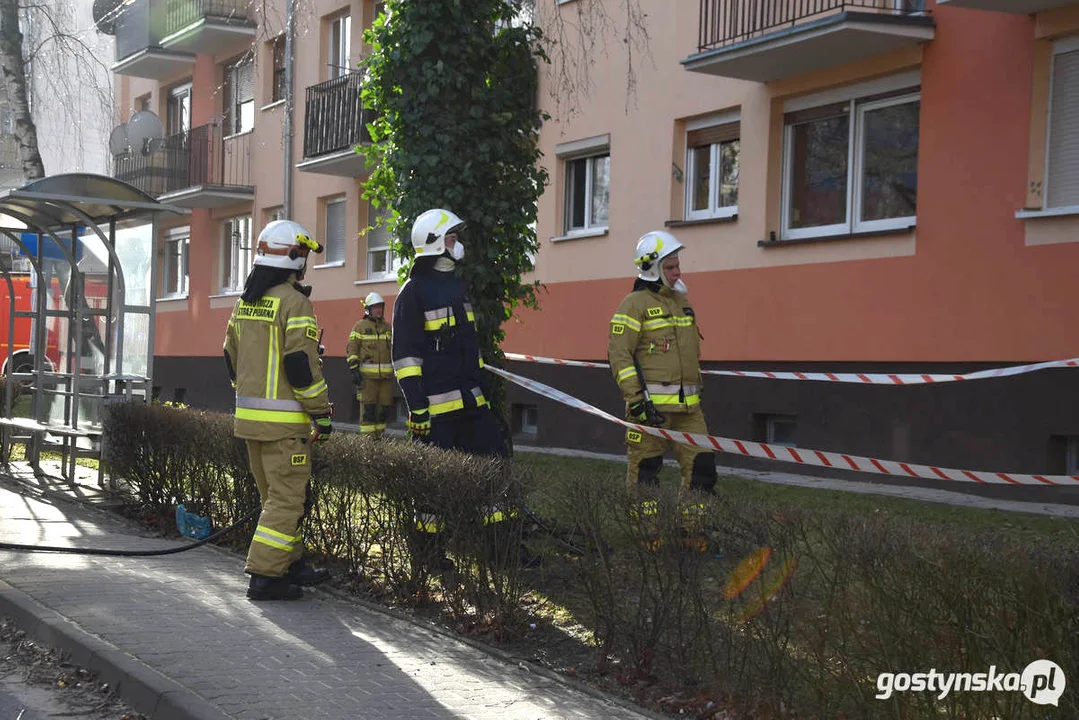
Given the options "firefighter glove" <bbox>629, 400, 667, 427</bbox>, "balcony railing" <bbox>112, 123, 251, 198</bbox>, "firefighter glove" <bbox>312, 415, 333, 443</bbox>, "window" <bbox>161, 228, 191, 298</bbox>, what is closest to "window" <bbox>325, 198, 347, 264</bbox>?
"balcony railing" <bbox>112, 123, 251, 198</bbox>

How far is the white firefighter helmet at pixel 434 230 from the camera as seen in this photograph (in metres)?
7.58

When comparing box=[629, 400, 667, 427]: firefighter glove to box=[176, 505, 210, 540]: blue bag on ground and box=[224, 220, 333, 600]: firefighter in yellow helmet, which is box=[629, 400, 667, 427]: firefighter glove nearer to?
box=[224, 220, 333, 600]: firefighter in yellow helmet

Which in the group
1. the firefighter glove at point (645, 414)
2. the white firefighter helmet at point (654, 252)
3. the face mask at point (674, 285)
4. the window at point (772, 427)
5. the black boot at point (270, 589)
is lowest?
the black boot at point (270, 589)

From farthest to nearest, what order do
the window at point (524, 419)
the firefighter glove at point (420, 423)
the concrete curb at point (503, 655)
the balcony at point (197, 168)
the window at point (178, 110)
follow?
the window at point (178, 110)
the balcony at point (197, 168)
the window at point (524, 419)
the firefighter glove at point (420, 423)
the concrete curb at point (503, 655)

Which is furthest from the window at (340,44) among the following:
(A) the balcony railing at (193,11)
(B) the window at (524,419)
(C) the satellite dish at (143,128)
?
(B) the window at (524,419)

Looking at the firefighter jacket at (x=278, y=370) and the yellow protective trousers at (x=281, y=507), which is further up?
the firefighter jacket at (x=278, y=370)

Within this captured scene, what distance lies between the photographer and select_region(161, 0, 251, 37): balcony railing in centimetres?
2700

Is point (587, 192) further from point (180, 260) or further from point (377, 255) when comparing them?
point (180, 260)

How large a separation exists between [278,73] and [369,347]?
12.2 meters

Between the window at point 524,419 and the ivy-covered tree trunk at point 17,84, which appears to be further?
the window at point 524,419

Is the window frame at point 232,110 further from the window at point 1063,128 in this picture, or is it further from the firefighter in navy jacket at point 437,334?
the firefighter in navy jacket at point 437,334

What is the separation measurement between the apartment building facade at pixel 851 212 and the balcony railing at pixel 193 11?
11.1 m

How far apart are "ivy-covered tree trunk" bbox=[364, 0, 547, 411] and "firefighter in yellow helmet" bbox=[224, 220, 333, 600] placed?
2515 mm

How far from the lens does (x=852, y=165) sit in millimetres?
14492
